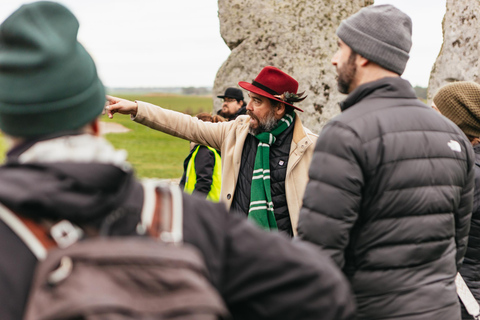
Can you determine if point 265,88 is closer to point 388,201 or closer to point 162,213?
point 388,201

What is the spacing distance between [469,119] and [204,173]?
258cm

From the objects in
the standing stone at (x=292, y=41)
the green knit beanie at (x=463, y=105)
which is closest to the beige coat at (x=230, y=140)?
the green knit beanie at (x=463, y=105)

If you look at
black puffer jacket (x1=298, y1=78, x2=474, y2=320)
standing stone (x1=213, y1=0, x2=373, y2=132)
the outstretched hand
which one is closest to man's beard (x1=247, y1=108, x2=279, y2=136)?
the outstretched hand

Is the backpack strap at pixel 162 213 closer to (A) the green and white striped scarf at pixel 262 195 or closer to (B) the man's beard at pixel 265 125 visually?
(A) the green and white striped scarf at pixel 262 195

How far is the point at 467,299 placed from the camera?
250 centimetres

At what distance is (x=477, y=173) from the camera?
262 centimetres

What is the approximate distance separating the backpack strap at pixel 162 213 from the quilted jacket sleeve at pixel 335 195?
0.93 m

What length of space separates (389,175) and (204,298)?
1.18 meters

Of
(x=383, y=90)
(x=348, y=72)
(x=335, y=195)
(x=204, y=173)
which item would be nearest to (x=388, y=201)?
(x=335, y=195)

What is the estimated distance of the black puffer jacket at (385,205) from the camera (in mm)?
1918

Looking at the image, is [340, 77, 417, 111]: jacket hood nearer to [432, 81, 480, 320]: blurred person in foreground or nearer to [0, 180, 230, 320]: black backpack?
[432, 81, 480, 320]: blurred person in foreground

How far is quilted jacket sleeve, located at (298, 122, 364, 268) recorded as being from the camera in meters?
1.90

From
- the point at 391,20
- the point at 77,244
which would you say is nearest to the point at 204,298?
the point at 77,244

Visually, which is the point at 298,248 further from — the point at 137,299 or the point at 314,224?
the point at 314,224
